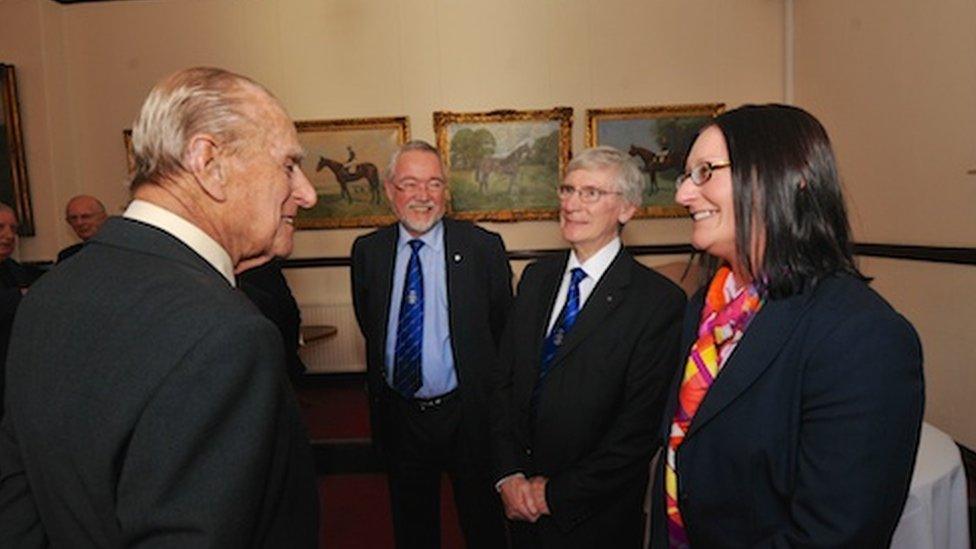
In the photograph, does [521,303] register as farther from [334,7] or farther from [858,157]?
[334,7]

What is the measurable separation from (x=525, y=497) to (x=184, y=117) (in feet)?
5.09

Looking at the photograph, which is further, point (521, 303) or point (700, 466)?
point (521, 303)

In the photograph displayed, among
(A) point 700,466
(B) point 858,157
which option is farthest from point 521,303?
(B) point 858,157

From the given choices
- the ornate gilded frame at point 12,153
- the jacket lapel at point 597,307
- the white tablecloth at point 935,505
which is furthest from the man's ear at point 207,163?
the ornate gilded frame at point 12,153

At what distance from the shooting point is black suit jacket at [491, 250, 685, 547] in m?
1.97

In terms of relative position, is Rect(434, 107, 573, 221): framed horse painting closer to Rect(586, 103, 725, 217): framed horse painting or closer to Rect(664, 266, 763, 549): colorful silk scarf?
Rect(586, 103, 725, 217): framed horse painting

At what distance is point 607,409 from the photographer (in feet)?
6.59

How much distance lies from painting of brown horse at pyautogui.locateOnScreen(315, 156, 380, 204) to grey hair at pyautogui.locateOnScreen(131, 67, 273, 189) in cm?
531

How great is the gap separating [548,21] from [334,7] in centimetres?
205

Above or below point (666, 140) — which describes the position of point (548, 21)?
above

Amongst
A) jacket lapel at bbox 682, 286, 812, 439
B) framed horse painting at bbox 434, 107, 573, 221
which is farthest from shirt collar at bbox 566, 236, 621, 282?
framed horse painting at bbox 434, 107, 573, 221

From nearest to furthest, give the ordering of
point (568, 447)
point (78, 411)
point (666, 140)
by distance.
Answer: point (78, 411), point (568, 447), point (666, 140)

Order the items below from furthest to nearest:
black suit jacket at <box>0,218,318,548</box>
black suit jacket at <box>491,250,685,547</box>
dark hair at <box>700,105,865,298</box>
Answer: black suit jacket at <box>491,250,685,547</box> → dark hair at <box>700,105,865,298</box> → black suit jacket at <box>0,218,318,548</box>

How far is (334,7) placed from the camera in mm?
6168
